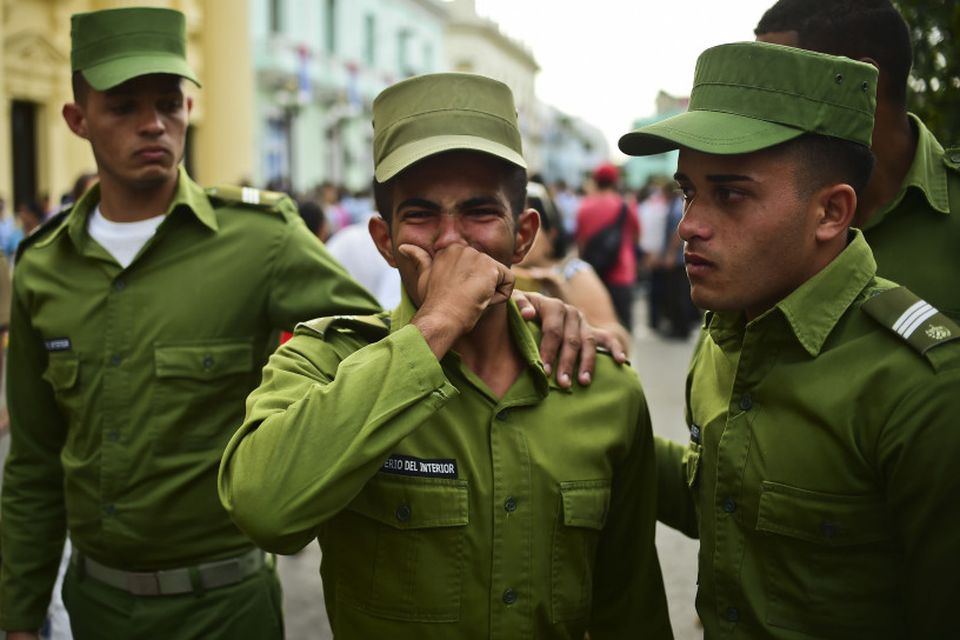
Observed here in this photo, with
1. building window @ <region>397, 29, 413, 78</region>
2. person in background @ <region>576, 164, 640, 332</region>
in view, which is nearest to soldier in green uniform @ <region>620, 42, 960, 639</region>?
person in background @ <region>576, 164, 640, 332</region>

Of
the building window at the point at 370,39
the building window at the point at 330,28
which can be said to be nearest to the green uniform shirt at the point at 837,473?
the building window at the point at 330,28

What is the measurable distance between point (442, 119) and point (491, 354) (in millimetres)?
519

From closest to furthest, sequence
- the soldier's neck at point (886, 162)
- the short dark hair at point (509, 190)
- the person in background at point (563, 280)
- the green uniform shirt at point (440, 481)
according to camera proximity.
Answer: the green uniform shirt at point (440, 481)
the short dark hair at point (509, 190)
the soldier's neck at point (886, 162)
the person in background at point (563, 280)

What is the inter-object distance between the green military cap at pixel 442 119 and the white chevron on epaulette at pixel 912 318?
83 centimetres

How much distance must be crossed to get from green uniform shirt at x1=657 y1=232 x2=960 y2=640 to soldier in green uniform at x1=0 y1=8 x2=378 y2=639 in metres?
1.41

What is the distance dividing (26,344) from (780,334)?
223 centimetres

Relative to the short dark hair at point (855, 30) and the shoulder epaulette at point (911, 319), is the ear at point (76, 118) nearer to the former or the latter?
the short dark hair at point (855, 30)

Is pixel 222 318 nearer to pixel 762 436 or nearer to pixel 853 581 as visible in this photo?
pixel 762 436

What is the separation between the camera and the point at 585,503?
7.31 ft

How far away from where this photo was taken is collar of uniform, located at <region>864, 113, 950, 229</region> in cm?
258

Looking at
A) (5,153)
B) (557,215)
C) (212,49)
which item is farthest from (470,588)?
(212,49)

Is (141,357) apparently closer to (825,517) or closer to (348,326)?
(348,326)

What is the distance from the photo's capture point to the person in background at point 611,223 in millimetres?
9977

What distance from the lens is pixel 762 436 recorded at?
2.07 m
